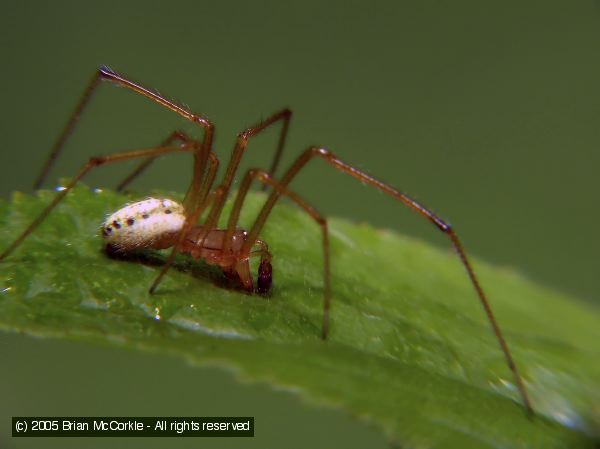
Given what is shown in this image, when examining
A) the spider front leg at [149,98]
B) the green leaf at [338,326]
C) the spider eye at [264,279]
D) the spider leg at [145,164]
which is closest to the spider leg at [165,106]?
the spider front leg at [149,98]

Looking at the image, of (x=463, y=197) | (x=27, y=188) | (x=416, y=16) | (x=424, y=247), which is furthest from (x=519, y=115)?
(x=27, y=188)

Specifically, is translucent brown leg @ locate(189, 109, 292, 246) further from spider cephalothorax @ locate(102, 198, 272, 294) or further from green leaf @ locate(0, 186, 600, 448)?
green leaf @ locate(0, 186, 600, 448)

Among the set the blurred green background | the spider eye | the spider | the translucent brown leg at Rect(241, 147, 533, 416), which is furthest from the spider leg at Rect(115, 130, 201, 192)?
the blurred green background

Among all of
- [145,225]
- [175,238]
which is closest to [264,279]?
[175,238]

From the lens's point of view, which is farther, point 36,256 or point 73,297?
point 36,256

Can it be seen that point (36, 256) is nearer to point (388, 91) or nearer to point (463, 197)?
point (463, 197)

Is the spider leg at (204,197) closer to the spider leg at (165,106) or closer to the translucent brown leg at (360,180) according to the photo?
the spider leg at (165,106)
